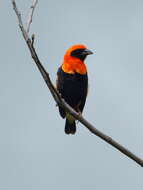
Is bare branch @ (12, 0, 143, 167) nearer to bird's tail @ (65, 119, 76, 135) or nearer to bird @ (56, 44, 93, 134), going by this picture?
bird @ (56, 44, 93, 134)

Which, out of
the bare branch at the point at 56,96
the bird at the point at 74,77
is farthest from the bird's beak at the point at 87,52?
the bare branch at the point at 56,96

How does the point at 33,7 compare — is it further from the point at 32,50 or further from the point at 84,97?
the point at 84,97

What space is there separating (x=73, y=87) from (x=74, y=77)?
209mm

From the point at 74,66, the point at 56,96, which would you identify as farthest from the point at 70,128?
the point at 56,96

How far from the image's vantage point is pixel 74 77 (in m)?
Answer: 8.85

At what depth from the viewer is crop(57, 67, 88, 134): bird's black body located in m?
8.86

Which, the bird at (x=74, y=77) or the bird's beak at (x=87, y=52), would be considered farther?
the bird's beak at (x=87, y=52)

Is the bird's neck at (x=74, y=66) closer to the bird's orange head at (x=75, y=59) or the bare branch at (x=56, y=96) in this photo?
the bird's orange head at (x=75, y=59)

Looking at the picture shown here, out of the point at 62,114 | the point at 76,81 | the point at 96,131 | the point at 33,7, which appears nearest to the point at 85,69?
the point at 76,81

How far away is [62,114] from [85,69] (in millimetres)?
1054

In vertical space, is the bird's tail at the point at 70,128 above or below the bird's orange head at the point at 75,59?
below

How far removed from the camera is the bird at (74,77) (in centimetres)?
882

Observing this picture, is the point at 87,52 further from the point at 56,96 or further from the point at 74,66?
the point at 56,96

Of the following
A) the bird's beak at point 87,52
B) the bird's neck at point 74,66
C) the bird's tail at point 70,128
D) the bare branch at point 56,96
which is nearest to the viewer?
the bare branch at point 56,96
